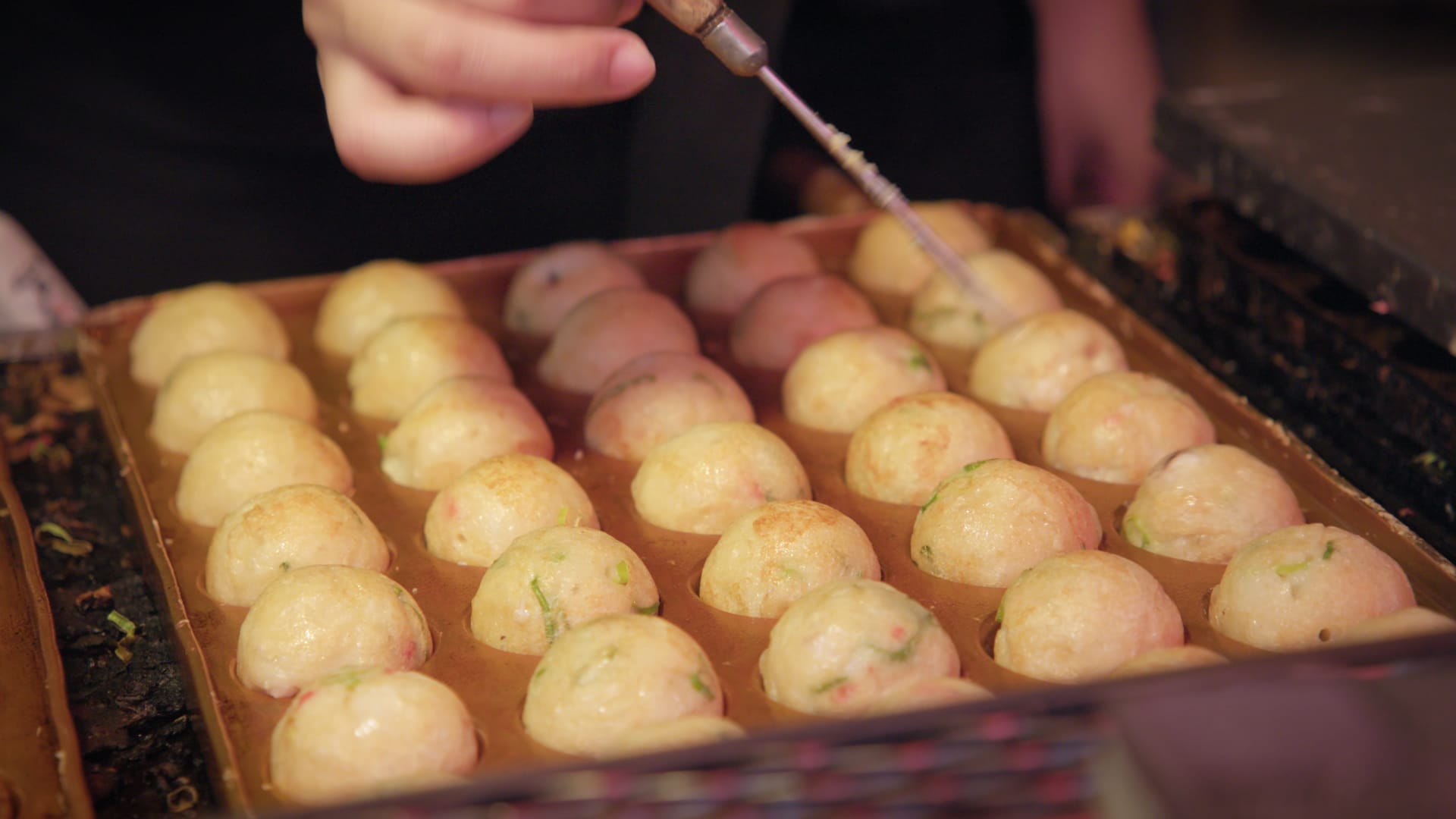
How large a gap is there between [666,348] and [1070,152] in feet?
5.80

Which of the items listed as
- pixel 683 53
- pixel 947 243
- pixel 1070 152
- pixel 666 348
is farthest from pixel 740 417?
pixel 1070 152

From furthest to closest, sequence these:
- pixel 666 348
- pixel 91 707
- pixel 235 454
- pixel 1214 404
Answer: pixel 666 348 → pixel 1214 404 → pixel 235 454 → pixel 91 707

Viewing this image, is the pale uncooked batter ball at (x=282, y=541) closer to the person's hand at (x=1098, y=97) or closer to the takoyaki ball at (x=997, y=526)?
the takoyaki ball at (x=997, y=526)

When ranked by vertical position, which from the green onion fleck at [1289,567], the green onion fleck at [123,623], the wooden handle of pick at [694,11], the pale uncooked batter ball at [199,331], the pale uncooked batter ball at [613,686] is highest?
the wooden handle of pick at [694,11]

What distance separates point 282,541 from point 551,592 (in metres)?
0.47

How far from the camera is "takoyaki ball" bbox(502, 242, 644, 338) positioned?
9.78 feet

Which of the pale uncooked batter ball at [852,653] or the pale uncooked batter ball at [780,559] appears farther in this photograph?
the pale uncooked batter ball at [780,559]

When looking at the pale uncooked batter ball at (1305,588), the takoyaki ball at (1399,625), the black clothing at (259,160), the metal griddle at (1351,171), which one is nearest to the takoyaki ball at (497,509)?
the pale uncooked batter ball at (1305,588)

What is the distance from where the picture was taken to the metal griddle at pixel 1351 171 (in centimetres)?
237

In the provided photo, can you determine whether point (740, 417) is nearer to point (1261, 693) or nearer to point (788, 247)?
point (788, 247)

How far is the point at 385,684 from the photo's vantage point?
5.59ft

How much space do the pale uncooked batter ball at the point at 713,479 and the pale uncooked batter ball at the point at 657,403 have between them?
0.17 meters

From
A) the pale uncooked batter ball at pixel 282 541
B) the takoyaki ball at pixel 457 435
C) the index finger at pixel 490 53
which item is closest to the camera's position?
the index finger at pixel 490 53

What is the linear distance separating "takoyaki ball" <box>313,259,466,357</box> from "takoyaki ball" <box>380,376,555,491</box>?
452 mm
